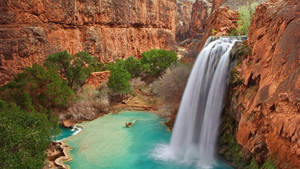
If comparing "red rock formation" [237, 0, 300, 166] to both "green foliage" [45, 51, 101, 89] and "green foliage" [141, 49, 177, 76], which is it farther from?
"green foliage" [141, 49, 177, 76]

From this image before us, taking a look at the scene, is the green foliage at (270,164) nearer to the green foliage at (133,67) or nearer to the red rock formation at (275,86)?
the red rock formation at (275,86)

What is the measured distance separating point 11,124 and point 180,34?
170ft

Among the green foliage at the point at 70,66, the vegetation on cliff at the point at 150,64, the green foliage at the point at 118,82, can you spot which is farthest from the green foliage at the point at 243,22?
the green foliage at the point at 70,66

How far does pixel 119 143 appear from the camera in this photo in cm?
1249

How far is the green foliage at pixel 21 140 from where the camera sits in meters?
7.32

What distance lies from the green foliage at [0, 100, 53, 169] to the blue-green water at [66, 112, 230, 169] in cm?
212

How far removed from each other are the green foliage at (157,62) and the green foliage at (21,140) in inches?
592

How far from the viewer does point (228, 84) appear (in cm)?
969

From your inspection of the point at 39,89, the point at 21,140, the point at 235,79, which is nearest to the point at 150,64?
the point at 39,89

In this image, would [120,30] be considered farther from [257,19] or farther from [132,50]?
[257,19]

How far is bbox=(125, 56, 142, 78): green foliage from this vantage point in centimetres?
2292

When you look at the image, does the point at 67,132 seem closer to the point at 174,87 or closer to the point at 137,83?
the point at 174,87

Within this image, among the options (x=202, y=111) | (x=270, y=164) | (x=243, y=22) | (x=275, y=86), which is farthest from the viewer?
(x=243, y=22)

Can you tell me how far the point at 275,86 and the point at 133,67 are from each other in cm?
1748
